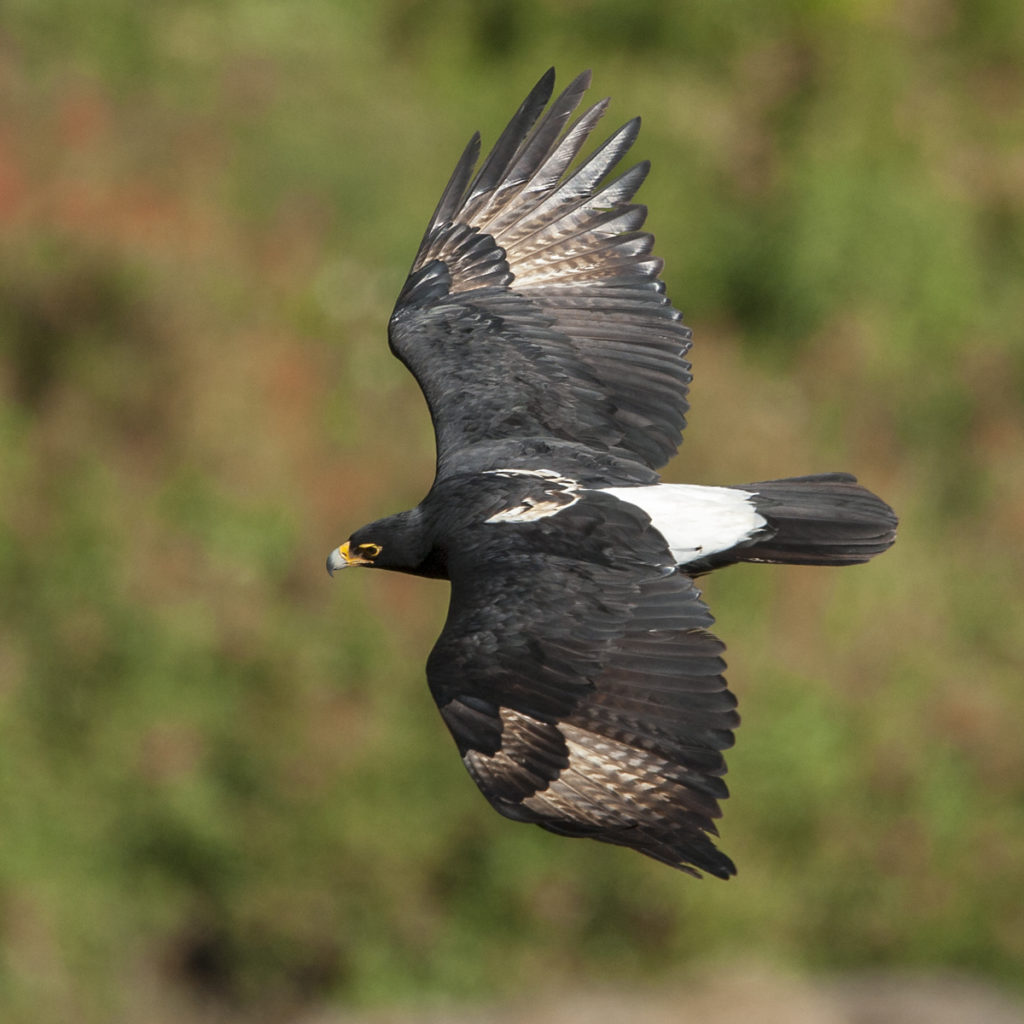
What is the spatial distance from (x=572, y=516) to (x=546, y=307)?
176cm

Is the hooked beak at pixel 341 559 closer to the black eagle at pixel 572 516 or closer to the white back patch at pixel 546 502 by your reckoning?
the black eagle at pixel 572 516

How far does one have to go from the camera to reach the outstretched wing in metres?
6.47

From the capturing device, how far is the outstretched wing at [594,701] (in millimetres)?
6469

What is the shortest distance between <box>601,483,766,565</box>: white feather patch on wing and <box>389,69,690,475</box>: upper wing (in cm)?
57

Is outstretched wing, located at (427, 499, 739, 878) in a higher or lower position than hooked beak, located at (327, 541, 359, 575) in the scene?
lower

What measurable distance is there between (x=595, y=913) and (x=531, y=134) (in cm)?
656

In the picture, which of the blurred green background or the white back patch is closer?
the white back patch

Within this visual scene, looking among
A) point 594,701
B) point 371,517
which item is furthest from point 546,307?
point 371,517

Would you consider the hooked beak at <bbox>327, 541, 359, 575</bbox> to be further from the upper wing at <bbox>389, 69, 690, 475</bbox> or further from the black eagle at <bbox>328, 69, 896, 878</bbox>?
the upper wing at <bbox>389, 69, 690, 475</bbox>

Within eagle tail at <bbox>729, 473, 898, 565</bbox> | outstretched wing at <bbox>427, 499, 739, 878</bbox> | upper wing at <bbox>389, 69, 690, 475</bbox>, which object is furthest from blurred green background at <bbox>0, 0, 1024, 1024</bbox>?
outstretched wing at <bbox>427, 499, 739, 878</bbox>

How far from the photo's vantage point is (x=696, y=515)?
7.68 meters

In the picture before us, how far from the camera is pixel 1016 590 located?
56.0 feet

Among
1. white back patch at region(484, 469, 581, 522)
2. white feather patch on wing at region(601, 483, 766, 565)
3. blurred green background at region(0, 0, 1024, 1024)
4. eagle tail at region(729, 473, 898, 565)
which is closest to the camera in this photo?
white back patch at region(484, 469, 581, 522)

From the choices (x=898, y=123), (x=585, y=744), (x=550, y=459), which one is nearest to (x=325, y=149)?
(x=898, y=123)
